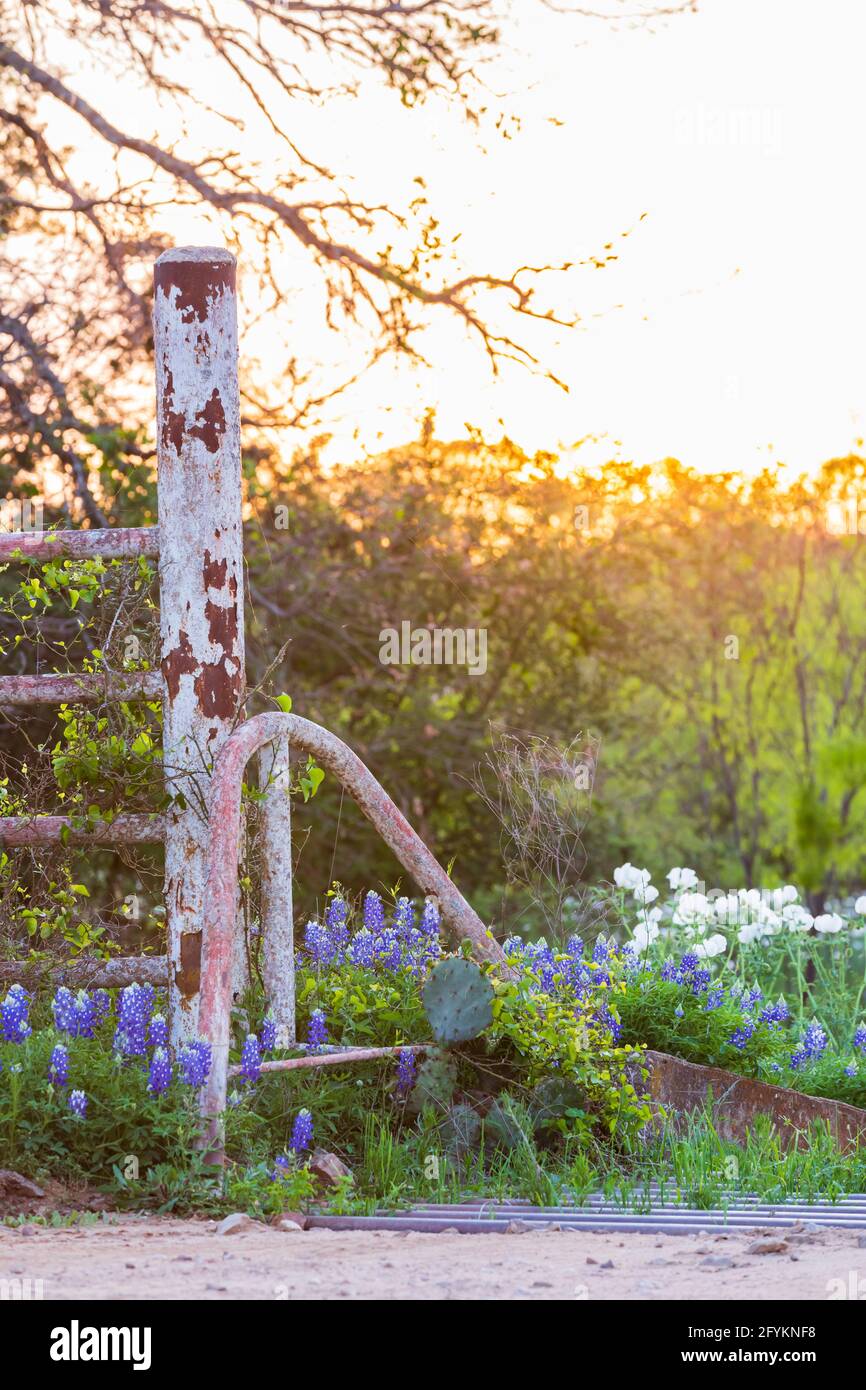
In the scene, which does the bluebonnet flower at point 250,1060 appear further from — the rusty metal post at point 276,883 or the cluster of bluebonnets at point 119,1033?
the rusty metal post at point 276,883

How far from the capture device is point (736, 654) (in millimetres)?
12625

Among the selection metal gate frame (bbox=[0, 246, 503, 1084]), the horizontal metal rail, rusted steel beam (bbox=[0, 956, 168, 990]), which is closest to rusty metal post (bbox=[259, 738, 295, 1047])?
metal gate frame (bbox=[0, 246, 503, 1084])

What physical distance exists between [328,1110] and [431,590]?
738cm

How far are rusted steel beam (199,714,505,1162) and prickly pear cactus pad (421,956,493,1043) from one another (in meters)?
0.37

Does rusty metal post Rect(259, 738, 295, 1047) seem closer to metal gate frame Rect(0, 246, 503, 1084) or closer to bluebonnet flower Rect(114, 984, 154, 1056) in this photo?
metal gate frame Rect(0, 246, 503, 1084)

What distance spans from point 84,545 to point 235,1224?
216 cm

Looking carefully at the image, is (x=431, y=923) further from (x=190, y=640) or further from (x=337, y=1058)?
(x=190, y=640)

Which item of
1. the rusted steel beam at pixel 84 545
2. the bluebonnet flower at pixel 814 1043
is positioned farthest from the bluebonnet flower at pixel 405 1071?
the bluebonnet flower at pixel 814 1043

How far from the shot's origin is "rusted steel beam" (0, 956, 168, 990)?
187 inches

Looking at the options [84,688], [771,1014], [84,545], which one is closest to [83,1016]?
[84,688]

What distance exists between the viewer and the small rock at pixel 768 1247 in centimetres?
341

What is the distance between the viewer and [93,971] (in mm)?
4824
